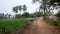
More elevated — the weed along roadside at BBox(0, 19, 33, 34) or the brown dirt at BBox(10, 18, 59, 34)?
the weed along roadside at BBox(0, 19, 33, 34)

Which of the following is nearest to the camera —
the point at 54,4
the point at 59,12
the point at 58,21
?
the point at 54,4

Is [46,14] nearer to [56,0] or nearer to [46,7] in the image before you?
[46,7]

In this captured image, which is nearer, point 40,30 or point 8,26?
point 8,26

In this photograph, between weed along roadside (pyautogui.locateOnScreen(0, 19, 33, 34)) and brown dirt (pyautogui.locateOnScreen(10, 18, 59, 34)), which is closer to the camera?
weed along roadside (pyautogui.locateOnScreen(0, 19, 33, 34))

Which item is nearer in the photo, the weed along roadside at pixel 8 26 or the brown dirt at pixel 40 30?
the weed along roadside at pixel 8 26

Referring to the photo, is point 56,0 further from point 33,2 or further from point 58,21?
point 58,21

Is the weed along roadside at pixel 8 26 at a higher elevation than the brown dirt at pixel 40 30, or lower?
higher

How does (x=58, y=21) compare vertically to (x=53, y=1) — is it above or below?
below

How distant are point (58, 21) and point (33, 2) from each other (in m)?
3.63

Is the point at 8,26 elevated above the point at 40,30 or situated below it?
above

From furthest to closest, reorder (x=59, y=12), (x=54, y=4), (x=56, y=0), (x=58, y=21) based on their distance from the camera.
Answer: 1. (x=58, y=21)
2. (x=59, y=12)
3. (x=54, y=4)
4. (x=56, y=0)

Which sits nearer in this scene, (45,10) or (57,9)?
(57,9)

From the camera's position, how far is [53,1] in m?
14.4

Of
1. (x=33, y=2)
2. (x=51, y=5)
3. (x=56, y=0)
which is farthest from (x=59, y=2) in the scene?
(x=33, y=2)
